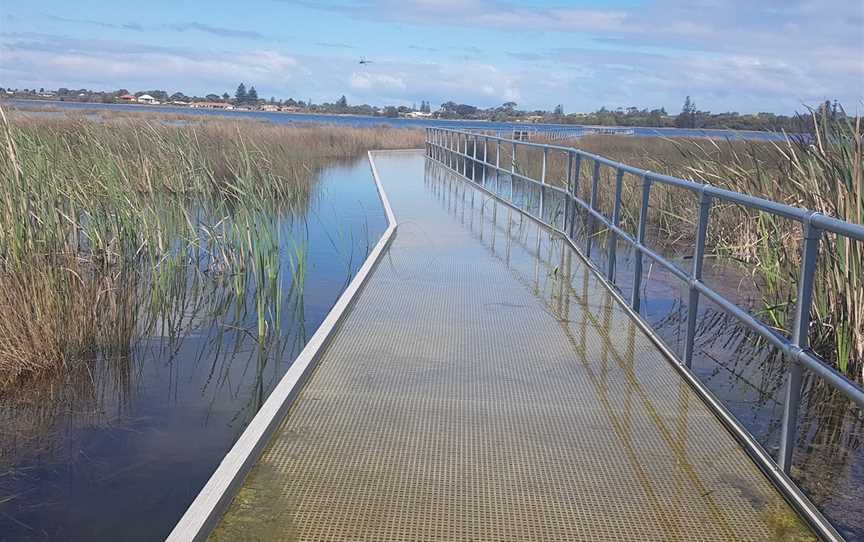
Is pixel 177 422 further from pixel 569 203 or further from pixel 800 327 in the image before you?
pixel 569 203

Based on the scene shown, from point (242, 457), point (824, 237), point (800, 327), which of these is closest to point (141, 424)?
point (242, 457)

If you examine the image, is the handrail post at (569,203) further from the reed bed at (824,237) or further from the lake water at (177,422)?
the lake water at (177,422)

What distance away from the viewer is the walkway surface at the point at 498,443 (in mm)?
2793

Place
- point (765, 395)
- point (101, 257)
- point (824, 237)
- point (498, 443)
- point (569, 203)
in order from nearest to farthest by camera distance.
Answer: point (498, 443), point (765, 395), point (824, 237), point (101, 257), point (569, 203)

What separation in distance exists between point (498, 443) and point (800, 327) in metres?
1.17

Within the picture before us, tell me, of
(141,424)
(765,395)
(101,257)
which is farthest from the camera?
(101,257)

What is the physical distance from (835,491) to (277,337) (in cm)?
366

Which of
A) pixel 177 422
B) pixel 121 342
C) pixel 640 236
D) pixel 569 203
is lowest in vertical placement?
pixel 177 422

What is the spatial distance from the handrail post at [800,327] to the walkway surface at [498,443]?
17 centimetres

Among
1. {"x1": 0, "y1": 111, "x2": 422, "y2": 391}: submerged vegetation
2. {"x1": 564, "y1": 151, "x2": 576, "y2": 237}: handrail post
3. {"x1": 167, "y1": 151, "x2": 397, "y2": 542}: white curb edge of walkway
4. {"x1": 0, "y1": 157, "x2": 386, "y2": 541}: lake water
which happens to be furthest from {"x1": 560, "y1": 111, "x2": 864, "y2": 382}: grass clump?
{"x1": 0, "y1": 111, "x2": 422, "y2": 391}: submerged vegetation

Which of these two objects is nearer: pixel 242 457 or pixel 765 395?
pixel 242 457

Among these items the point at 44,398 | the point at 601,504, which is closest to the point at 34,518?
the point at 44,398

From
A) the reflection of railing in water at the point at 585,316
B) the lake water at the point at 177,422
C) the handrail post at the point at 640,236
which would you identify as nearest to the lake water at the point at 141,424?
the lake water at the point at 177,422

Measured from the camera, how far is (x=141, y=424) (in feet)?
14.5
